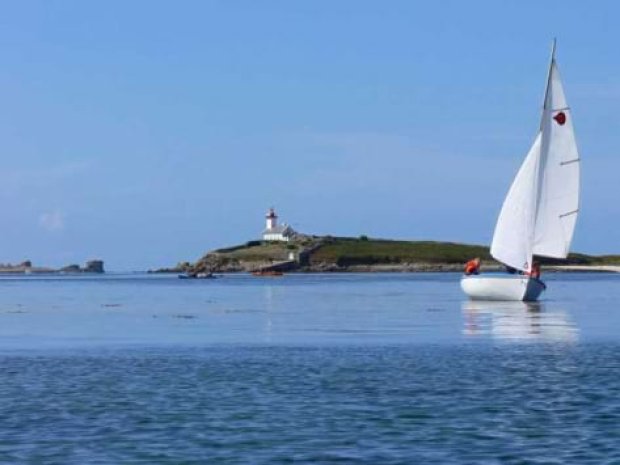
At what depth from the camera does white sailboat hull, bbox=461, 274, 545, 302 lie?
8356 centimetres

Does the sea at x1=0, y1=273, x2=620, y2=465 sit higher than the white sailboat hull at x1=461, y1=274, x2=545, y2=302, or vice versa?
the white sailboat hull at x1=461, y1=274, x2=545, y2=302

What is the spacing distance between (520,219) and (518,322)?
82.1ft

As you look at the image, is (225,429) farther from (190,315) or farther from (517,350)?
(190,315)

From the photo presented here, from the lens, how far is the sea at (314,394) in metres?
23.8

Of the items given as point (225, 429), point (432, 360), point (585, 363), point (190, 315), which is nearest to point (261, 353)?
point (432, 360)

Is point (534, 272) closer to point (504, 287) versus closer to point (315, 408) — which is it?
point (504, 287)

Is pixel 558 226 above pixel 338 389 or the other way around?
above

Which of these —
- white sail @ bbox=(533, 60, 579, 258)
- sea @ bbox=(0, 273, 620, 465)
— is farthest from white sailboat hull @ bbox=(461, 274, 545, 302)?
sea @ bbox=(0, 273, 620, 465)

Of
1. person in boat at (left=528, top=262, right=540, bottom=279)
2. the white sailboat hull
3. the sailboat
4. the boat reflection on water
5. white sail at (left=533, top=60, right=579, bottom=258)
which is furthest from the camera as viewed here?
white sail at (left=533, top=60, right=579, bottom=258)

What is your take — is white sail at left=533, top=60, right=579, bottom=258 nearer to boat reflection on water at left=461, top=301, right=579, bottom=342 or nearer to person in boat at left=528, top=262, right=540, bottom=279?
person in boat at left=528, top=262, right=540, bottom=279

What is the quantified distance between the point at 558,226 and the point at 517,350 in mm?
42959

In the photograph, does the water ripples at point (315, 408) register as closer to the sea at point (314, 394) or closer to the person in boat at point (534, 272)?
the sea at point (314, 394)

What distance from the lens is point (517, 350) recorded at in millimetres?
44312

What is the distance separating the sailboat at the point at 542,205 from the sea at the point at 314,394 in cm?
2429
